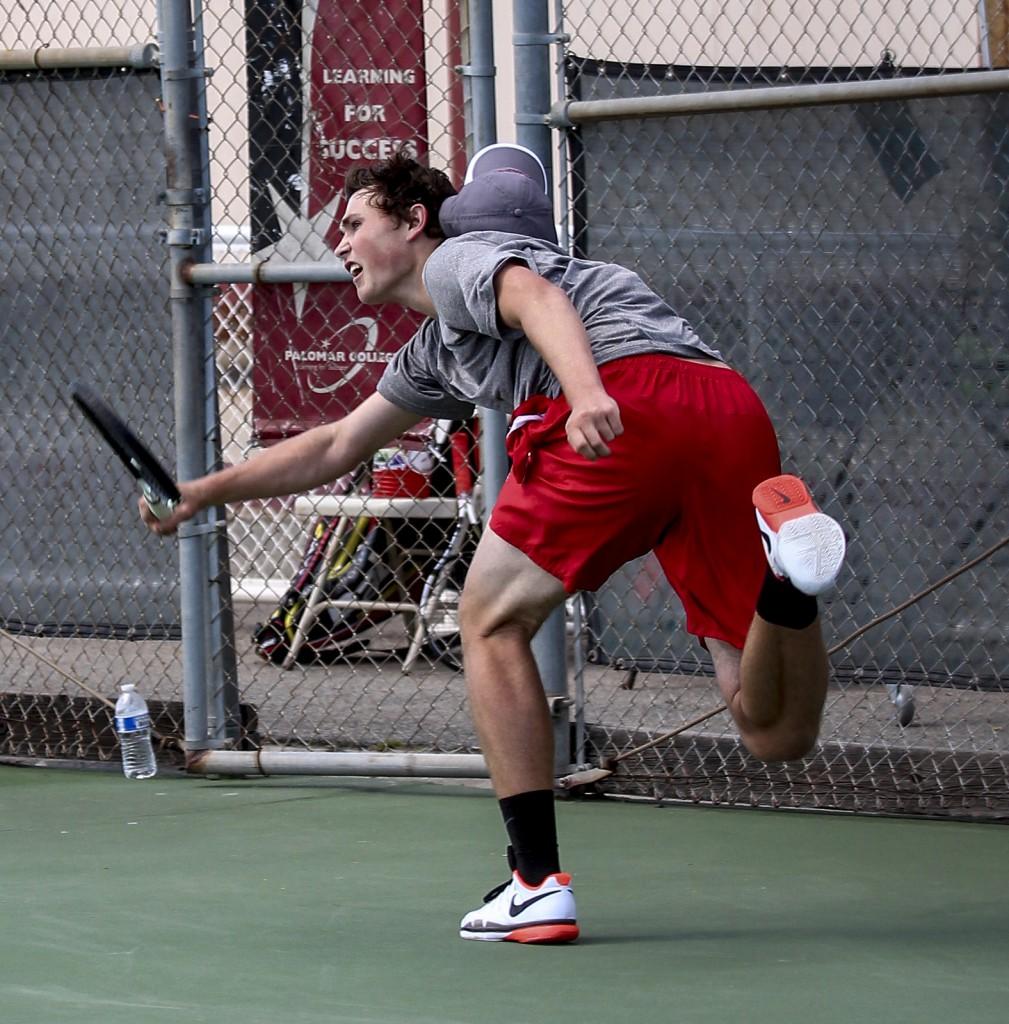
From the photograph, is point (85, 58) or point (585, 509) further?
point (85, 58)

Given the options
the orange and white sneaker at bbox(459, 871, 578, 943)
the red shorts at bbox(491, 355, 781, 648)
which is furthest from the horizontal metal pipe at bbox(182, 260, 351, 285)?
the orange and white sneaker at bbox(459, 871, 578, 943)

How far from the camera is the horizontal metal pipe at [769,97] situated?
15.3ft

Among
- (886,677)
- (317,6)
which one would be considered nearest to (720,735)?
(886,677)

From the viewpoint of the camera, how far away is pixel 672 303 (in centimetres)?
513

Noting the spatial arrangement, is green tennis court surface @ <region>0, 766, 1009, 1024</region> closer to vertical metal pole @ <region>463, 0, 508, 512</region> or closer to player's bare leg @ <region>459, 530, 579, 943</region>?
player's bare leg @ <region>459, 530, 579, 943</region>

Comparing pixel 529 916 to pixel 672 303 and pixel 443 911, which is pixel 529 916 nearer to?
pixel 443 911

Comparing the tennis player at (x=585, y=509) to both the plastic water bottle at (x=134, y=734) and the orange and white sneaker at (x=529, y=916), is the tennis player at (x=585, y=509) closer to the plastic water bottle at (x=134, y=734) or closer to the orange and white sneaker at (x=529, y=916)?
the orange and white sneaker at (x=529, y=916)

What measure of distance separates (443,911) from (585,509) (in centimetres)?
100

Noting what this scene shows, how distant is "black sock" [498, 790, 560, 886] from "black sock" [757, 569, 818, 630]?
599 millimetres

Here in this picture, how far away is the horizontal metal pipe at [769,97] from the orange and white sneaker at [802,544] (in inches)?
66.2

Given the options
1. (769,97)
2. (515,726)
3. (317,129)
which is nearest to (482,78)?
(317,129)

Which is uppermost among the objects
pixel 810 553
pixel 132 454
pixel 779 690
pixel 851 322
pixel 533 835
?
pixel 851 322

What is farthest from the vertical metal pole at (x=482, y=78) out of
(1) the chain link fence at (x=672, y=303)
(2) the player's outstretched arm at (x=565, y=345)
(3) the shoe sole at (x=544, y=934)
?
(3) the shoe sole at (x=544, y=934)

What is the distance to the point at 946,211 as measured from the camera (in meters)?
4.82
